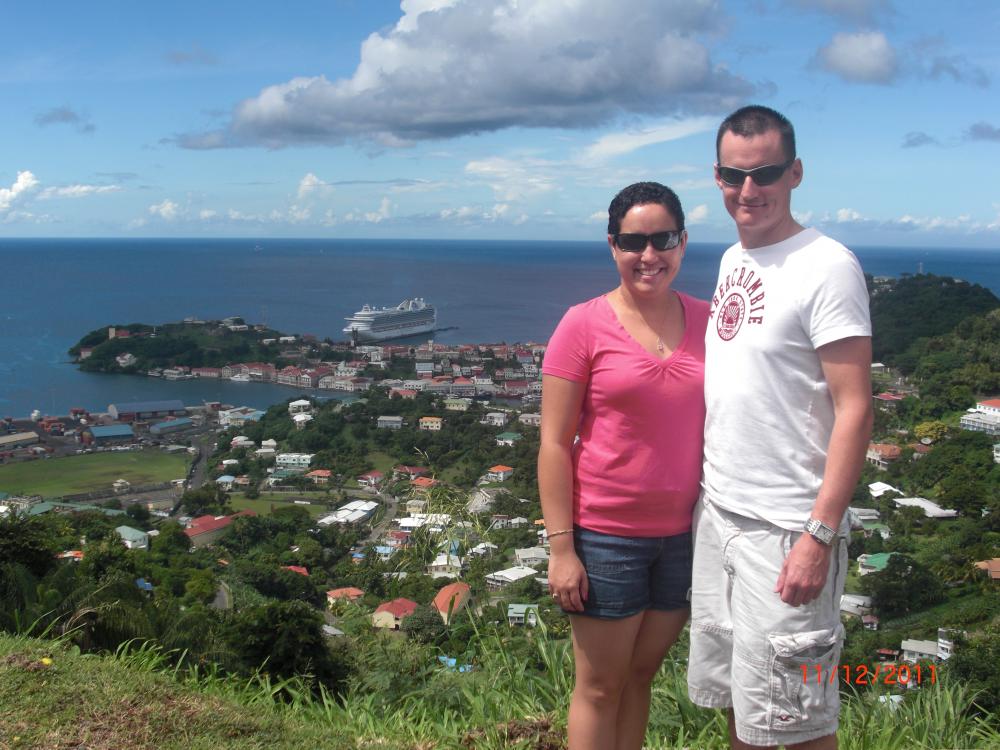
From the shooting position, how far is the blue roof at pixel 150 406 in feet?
86.0

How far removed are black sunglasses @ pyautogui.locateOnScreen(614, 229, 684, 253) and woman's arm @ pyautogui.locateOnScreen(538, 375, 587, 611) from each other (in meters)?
0.29

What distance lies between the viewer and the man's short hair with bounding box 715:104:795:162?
147 cm

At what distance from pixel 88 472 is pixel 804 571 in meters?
20.6

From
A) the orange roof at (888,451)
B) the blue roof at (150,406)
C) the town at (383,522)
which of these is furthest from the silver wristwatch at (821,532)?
the blue roof at (150,406)

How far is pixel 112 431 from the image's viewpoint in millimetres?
23109

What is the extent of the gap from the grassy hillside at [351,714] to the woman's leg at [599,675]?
362 millimetres

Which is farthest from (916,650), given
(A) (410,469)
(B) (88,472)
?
(B) (88,472)

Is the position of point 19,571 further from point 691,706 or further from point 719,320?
point 719,320

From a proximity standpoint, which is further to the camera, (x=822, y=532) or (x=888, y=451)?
(x=888, y=451)

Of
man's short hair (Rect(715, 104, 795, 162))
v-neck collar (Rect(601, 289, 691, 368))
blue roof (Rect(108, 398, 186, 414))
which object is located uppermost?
man's short hair (Rect(715, 104, 795, 162))

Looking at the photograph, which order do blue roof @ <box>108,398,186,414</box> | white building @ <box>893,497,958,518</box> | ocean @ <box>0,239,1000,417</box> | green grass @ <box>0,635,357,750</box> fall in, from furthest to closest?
ocean @ <box>0,239,1000,417</box>
blue roof @ <box>108,398,186,414</box>
white building @ <box>893,497,958,518</box>
green grass @ <box>0,635,357,750</box>
